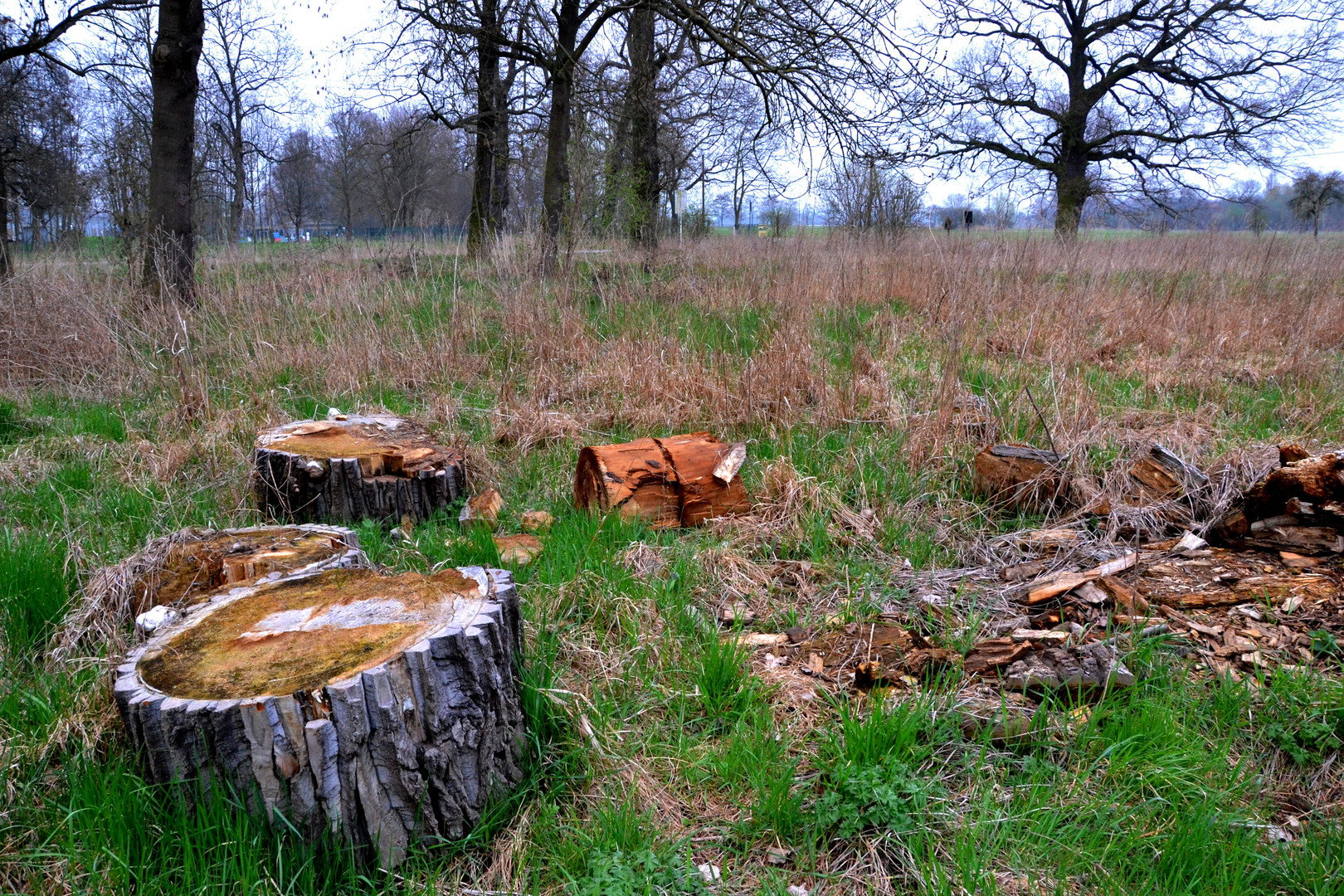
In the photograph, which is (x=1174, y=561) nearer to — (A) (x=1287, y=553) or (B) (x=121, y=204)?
(A) (x=1287, y=553)

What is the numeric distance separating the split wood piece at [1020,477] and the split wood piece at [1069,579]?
1.94 feet

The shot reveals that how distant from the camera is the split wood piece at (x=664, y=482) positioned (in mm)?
3436

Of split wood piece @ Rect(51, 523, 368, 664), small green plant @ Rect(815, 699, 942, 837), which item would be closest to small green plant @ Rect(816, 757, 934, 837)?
small green plant @ Rect(815, 699, 942, 837)

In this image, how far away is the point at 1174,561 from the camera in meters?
2.86

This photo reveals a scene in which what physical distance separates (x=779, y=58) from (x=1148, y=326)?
4.38 meters

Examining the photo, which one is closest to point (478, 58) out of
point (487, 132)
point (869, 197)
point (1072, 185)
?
point (487, 132)

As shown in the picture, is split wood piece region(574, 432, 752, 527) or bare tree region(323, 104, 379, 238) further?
bare tree region(323, 104, 379, 238)

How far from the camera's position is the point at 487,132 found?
11.2m

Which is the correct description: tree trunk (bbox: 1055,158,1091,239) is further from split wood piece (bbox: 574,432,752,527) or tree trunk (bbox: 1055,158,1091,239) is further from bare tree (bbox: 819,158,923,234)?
split wood piece (bbox: 574,432,752,527)

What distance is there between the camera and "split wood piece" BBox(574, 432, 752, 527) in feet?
11.3

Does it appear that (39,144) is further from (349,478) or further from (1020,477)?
(1020,477)

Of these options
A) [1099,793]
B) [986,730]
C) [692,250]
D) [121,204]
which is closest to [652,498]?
[986,730]

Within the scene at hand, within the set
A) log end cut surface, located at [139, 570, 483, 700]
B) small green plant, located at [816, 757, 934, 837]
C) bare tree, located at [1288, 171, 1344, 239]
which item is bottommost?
small green plant, located at [816, 757, 934, 837]

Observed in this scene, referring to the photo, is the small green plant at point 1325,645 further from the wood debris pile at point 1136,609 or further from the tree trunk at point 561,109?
the tree trunk at point 561,109
